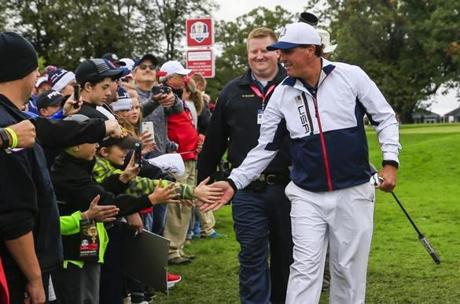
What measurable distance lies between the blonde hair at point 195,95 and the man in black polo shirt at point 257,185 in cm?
323

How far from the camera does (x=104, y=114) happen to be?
508 cm

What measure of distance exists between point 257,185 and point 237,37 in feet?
240

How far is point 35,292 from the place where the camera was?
335 cm

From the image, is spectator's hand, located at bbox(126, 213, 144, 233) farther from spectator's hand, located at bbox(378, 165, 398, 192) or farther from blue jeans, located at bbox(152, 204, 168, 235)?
blue jeans, located at bbox(152, 204, 168, 235)

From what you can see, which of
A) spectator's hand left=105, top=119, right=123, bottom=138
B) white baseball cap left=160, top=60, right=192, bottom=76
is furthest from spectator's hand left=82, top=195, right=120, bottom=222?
white baseball cap left=160, top=60, right=192, bottom=76

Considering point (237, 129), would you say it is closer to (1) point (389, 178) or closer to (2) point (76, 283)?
(1) point (389, 178)

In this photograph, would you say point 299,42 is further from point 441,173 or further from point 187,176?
point 441,173

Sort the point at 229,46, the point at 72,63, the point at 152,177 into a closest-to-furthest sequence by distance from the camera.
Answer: the point at 152,177, the point at 72,63, the point at 229,46

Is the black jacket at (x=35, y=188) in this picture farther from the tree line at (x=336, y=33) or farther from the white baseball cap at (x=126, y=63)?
the tree line at (x=336, y=33)

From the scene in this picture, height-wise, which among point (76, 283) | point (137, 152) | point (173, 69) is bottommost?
point (76, 283)

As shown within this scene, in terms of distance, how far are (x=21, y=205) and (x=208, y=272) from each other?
5.10 metres

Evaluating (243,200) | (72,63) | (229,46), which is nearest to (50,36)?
(72,63)

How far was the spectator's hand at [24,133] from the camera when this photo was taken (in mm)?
3059

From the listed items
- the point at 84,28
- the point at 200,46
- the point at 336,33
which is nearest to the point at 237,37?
the point at 336,33
